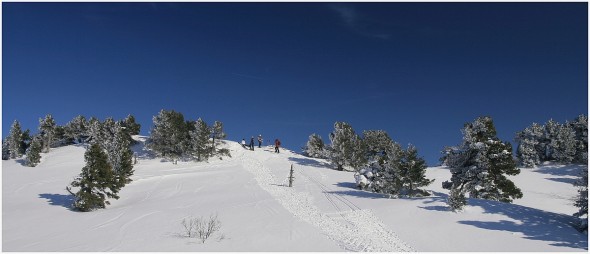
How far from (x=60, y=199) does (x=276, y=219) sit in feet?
74.4

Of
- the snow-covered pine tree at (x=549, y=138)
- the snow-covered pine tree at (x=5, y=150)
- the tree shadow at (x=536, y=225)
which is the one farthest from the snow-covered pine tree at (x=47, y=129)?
the snow-covered pine tree at (x=549, y=138)

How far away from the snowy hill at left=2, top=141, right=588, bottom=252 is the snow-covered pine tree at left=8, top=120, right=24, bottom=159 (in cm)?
2281

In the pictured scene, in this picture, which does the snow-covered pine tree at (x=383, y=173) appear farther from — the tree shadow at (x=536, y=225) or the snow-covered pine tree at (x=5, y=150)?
the snow-covered pine tree at (x=5, y=150)

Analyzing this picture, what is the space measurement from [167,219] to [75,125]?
202ft

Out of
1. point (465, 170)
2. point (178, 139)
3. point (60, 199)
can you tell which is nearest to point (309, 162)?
point (178, 139)

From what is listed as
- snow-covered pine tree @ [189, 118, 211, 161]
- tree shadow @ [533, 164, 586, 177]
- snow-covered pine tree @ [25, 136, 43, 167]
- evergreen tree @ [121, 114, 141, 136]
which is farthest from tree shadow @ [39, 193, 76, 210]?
tree shadow @ [533, 164, 586, 177]

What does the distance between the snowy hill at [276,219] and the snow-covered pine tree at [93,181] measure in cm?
98

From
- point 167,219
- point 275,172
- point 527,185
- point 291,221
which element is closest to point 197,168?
point 275,172

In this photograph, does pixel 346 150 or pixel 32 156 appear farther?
pixel 32 156

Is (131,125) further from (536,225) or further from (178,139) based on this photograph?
(536,225)

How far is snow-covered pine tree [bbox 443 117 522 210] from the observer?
3173 cm

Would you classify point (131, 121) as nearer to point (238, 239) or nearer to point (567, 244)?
point (238, 239)

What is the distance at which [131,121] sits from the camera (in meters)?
75.9

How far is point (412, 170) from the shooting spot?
32.3 meters
